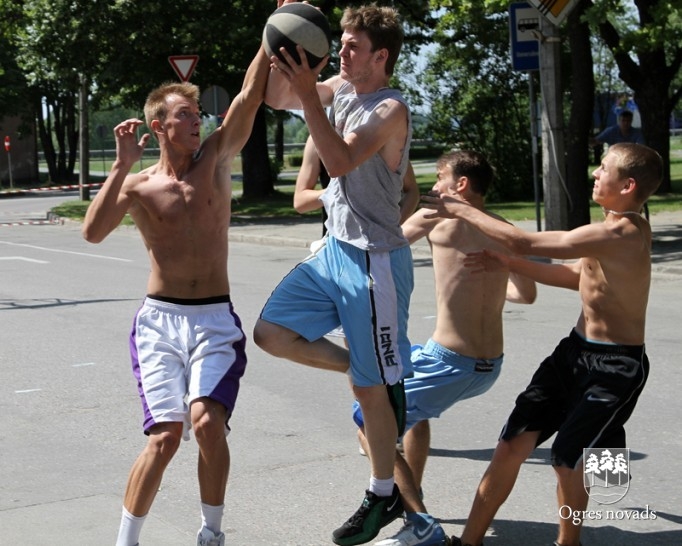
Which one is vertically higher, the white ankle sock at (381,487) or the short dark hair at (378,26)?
the short dark hair at (378,26)

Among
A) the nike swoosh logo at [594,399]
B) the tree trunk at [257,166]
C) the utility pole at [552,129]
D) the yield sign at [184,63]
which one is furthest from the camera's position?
the tree trunk at [257,166]

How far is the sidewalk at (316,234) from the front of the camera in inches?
578

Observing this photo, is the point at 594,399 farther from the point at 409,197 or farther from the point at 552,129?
the point at 552,129

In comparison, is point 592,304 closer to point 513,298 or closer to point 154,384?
point 513,298

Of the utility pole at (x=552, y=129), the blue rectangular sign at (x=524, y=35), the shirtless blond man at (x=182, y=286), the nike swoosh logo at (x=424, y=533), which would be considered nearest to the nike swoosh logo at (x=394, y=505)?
the nike swoosh logo at (x=424, y=533)

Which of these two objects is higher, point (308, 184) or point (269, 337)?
point (308, 184)

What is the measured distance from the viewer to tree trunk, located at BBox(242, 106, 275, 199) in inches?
1283

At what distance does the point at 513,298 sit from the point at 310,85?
4.89 ft

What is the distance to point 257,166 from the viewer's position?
32750mm

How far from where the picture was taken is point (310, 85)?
14.5 feet

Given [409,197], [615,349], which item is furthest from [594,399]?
[409,197]

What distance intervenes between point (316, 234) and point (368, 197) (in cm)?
1634

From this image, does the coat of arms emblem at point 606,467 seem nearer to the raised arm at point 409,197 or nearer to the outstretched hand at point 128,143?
the raised arm at point 409,197

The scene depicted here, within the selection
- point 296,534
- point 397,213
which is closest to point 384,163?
point 397,213
